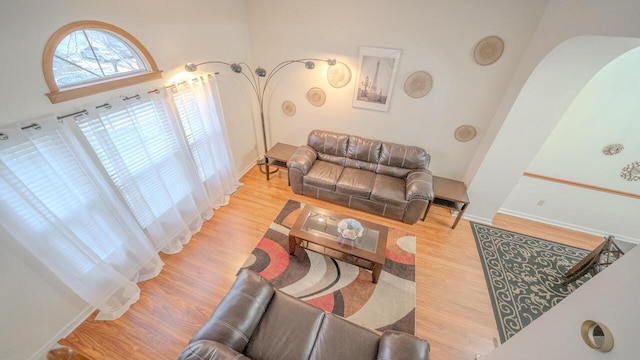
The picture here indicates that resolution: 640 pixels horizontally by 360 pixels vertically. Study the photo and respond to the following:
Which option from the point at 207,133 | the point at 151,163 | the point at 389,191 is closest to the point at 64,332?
the point at 151,163

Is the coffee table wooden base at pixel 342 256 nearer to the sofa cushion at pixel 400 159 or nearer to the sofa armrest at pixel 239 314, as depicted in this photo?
the sofa armrest at pixel 239 314

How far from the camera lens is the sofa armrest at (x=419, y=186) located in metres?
3.09

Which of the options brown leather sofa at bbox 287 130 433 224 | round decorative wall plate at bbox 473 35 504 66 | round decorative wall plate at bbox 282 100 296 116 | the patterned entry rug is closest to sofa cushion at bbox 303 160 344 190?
brown leather sofa at bbox 287 130 433 224

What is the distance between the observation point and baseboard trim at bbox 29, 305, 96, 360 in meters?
1.88

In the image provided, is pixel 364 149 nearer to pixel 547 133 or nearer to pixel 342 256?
pixel 342 256

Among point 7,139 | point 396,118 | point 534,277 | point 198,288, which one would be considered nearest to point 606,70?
point 396,118

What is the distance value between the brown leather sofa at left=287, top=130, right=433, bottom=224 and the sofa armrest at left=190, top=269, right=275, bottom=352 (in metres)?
1.93

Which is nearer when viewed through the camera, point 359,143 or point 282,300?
point 282,300

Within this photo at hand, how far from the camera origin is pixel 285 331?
66.1 inches

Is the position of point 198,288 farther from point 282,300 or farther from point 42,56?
point 42,56

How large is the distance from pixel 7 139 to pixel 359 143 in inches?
139

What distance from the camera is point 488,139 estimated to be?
3068mm

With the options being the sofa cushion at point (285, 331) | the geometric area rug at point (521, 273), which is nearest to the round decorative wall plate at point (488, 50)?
the geometric area rug at point (521, 273)

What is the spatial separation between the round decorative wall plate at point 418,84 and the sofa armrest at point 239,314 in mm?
3192
